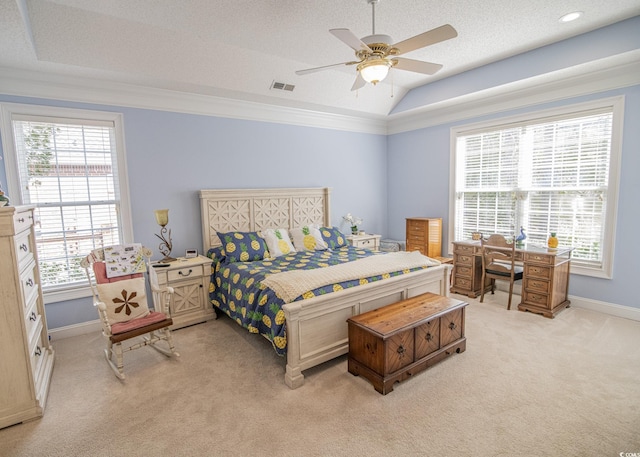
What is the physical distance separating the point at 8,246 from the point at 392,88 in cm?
486

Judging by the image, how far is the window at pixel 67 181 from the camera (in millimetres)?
3350

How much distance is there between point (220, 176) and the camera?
4520 mm

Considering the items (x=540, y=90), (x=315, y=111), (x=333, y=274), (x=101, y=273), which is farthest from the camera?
(x=315, y=111)

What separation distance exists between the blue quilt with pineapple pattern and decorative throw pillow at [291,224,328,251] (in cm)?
15

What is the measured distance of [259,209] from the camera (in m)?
4.79

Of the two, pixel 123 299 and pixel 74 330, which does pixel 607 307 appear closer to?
pixel 123 299

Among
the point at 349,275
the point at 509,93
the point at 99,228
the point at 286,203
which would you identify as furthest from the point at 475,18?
the point at 99,228

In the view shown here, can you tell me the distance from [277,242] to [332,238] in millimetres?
896

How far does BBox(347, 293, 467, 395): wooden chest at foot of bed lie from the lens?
2.51 meters

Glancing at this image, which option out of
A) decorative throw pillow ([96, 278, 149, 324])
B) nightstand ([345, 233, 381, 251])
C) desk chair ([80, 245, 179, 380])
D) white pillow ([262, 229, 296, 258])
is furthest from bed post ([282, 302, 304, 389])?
nightstand ([345, 233, 381, 251])

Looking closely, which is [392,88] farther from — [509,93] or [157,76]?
[157,76]

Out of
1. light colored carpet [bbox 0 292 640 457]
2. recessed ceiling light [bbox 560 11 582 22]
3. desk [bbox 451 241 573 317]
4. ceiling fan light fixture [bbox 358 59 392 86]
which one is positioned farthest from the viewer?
desk [bbox 451 241 573 317]

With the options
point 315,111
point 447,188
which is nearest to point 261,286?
point 315,111

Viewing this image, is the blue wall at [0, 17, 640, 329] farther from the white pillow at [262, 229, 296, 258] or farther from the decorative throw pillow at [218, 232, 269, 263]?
the white pillow at [262, 229, 296, 258]
